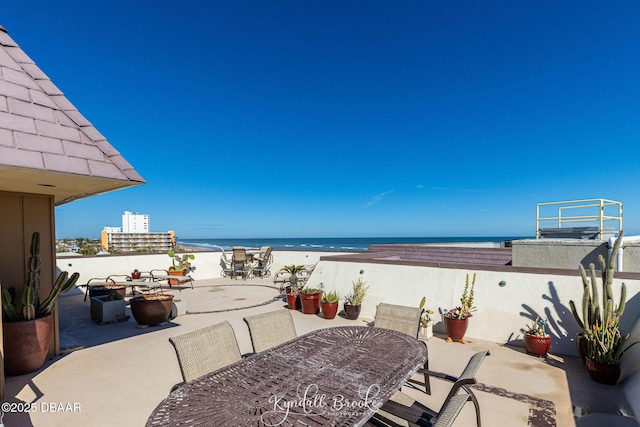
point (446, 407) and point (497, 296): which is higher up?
point (446, 407)

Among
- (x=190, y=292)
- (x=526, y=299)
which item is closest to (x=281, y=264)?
(x=190, y=292)

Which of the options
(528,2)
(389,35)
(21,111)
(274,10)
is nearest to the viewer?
(21,111)

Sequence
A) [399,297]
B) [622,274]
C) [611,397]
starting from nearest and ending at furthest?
[611,397], [622,274], [399,297]

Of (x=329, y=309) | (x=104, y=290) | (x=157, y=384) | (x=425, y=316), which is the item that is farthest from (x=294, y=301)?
(x=104, y=290)

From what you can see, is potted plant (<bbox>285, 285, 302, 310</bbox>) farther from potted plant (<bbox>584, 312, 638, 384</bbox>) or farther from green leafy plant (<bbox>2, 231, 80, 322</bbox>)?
potted plant (<bbox>584, 312, 638, 384</bbox>)

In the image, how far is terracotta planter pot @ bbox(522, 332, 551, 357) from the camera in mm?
3906

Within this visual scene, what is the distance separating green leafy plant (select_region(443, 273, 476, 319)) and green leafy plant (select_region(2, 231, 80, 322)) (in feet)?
17.5

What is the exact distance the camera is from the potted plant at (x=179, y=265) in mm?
10221

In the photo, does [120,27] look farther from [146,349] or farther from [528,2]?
[528,2]

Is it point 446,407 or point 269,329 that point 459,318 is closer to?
point 269,329

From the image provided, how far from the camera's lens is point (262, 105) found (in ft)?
55.2

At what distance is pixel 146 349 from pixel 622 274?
21.7 feet

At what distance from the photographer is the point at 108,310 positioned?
228 inches

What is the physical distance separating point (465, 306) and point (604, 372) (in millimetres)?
1720
